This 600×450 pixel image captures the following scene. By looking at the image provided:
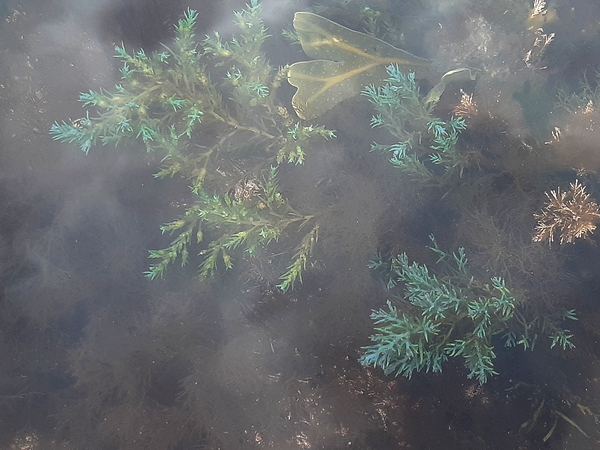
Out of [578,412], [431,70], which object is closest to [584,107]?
[431,70]

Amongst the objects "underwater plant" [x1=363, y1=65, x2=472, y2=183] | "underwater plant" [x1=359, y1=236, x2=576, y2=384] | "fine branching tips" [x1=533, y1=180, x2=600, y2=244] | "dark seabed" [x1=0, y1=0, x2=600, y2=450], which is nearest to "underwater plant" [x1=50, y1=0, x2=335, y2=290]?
"dark seabed" [x1=0, y1=0, x2=600, y2=450]

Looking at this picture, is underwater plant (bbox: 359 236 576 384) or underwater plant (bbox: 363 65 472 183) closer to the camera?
underwater plant (bbox: 359 236 576 384)

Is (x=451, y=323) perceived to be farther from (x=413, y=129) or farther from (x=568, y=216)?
(x=413, y=129)

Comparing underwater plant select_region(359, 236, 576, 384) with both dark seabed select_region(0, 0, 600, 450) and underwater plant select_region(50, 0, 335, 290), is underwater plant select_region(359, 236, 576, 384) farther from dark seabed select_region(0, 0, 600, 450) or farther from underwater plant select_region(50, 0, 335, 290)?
underwater plant select_region(50, 0, 335, 290)

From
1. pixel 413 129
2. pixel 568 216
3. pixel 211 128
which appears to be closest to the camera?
pixel 568 216

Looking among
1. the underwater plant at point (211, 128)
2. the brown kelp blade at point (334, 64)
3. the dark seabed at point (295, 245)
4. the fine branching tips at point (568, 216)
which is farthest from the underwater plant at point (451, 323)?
the brown kelp blade at point (334, 64)

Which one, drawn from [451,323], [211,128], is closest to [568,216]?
[451,323]

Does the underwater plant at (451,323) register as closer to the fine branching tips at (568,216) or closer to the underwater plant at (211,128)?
the fine branching tips at (568,216)
